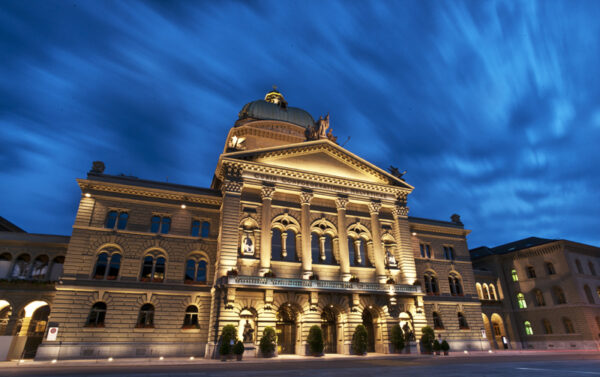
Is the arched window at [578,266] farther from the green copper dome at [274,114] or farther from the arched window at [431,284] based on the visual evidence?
the green copper dome at [274,114]

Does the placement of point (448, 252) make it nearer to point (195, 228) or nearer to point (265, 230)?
point (265, 230)

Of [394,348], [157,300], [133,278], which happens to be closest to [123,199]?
[133,278]

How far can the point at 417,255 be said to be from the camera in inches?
1754

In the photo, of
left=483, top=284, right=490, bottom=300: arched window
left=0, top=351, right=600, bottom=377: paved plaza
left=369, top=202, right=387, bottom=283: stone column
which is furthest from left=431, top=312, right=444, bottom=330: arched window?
left=0, top=351, right=600, bottom=377: paved plaza

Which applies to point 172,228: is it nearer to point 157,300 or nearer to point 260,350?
point 157,300

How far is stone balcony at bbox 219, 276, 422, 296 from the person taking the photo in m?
30.1

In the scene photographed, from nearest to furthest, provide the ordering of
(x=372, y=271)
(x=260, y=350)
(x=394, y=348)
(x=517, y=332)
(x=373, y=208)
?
1. (x=260, y=350)
2. (x=394, y=348)
3. (x=372, y=271)
4. (x=373, y=208)
5. (x=517, y=332)

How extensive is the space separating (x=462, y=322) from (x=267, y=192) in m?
29.3

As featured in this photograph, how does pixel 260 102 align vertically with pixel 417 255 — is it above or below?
above

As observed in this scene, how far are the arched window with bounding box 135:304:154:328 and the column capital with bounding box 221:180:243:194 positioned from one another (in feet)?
42.0

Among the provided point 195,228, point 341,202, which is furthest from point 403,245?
point 195,228

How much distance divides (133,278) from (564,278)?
52.4 m

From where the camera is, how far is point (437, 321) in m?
41.8

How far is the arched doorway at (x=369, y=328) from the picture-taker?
36.1m
